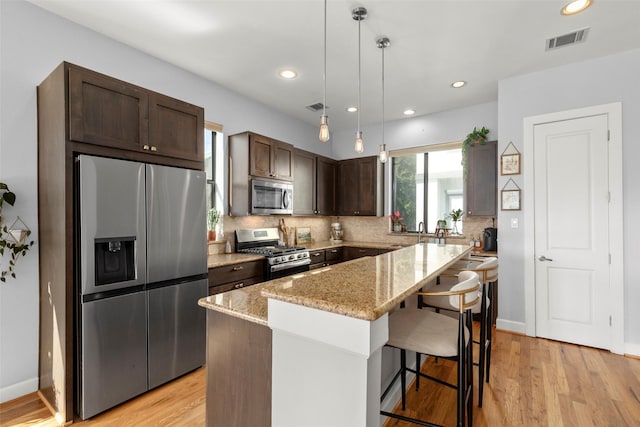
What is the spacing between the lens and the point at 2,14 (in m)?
2.18

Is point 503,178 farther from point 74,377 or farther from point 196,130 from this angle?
point 74,377

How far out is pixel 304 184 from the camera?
15.4 ft

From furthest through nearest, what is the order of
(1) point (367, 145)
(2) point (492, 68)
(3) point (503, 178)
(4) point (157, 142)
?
1. (1) point (367, 145)
2. (3) point (503, 178)
3. (2) point (492, 68)
4. (4) point (157, 142)

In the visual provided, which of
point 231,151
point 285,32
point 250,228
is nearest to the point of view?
point 285,32

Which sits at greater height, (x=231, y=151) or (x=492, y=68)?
(x=492, y=68)

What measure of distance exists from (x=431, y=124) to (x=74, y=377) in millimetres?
4969

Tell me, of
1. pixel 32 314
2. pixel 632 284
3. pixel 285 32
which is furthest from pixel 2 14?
pixel 632 284

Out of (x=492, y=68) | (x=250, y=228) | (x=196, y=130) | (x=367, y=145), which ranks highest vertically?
(x=492, y=68)

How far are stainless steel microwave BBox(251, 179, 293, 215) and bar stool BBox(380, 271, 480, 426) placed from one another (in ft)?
7.56

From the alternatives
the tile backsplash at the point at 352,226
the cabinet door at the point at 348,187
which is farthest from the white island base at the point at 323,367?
the cabinet door at the point at 348,187

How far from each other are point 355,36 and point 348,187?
9.40 feet

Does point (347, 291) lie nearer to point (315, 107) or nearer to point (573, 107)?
point (573, 107)

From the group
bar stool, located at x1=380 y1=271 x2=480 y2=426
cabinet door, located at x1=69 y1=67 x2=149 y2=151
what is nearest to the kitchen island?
bar stool, located at x1=380 y1=271 x2=480 y2=426

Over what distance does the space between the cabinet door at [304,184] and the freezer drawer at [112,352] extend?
2.61 metres
